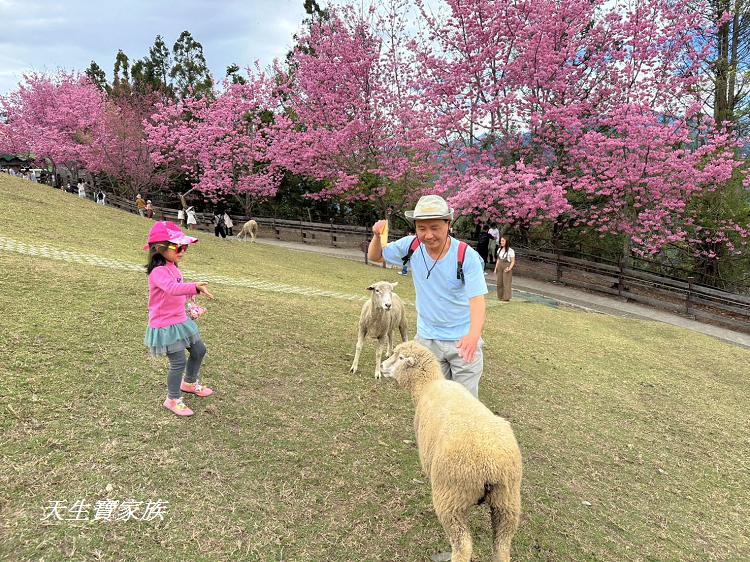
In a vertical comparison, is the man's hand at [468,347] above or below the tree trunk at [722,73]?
below

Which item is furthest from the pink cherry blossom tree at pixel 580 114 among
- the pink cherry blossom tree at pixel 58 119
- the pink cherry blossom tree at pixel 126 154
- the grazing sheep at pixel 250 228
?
the pink cherry blossom tree at pixel 58 119

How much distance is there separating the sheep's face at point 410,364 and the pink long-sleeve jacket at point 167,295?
1.69m

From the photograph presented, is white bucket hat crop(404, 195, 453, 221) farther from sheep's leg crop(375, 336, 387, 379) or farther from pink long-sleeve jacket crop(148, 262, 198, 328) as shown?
sheep's leg crop(375, 336, 387, 379)

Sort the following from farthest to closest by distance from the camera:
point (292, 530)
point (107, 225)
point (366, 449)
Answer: point (107, 225), point (366, 449), point (292, 530)

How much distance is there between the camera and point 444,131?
17.5m

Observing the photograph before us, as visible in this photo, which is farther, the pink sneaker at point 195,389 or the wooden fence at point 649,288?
the wooden fence at point 649,288

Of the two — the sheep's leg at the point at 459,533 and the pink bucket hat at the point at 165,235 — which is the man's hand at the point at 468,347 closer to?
the sheep's leg at the point at 459,533

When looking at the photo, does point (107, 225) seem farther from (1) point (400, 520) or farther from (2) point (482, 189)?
(1) point (400, 520)

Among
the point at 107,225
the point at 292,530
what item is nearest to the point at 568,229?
the point at 107,225

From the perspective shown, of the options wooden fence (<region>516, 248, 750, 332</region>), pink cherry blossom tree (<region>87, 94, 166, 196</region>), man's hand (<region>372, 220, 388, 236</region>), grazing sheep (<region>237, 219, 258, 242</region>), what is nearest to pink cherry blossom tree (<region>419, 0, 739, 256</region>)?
wooden fence (<region>516, 248, 750, 332</region>)

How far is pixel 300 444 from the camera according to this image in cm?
393

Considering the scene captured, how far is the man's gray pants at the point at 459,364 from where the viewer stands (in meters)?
3.37

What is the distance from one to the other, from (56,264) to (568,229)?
18871 mm

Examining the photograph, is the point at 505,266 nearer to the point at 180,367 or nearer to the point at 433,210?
the point at 433,210
